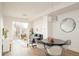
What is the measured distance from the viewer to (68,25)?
80.4 inches

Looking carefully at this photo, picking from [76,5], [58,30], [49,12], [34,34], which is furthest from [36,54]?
[76,5]

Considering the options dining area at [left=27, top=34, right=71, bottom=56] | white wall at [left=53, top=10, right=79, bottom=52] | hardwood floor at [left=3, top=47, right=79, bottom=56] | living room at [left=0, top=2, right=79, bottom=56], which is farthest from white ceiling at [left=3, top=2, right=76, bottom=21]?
hardwood floor at [left=3, top=47, right=79, bottom=56]

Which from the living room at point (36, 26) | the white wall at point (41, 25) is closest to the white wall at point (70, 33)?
the living room at point (36, 26)

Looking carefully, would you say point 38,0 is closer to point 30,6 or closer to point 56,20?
point 30,6

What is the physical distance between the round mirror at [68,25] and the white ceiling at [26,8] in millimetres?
298

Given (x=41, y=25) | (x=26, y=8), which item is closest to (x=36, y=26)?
(x=41, y=25)

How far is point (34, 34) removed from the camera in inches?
80.7

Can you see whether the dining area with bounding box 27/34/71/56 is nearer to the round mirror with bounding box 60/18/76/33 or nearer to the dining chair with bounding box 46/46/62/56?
the dining chair with bounding box 46/46/62/56

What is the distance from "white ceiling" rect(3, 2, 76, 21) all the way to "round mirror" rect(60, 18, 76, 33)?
0.30 meters

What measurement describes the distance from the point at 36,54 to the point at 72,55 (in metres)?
0.61

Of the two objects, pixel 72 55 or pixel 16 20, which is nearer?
pixel 72 55

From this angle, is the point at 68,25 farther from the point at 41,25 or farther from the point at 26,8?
the point at 26,8

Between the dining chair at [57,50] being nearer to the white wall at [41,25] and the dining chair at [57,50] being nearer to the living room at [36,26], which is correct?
the living room at [36,26]

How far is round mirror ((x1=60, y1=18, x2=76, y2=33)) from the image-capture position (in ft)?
6.56
